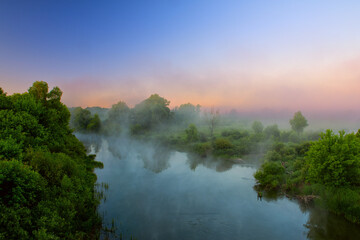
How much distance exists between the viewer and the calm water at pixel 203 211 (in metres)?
21.4

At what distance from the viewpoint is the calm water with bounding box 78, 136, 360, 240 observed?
2144cm

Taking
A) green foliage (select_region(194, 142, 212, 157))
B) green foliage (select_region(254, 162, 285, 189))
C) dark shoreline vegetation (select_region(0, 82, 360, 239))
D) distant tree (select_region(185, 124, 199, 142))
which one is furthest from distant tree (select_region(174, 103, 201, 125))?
green foliage (select_region(254, 162, 285, 189))

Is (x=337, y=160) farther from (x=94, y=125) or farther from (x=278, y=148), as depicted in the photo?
(x=94, y=125)

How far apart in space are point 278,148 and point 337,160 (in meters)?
26.9

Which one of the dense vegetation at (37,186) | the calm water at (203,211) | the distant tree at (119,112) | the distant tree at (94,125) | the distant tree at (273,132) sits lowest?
the calm water at (203,211)

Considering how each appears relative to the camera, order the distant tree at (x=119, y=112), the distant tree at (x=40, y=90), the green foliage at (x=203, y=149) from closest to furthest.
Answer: the distant tree at (x=40, y=90)
the green foliage at (x=203, y=149)
the distant tree at (x=119, y=112)

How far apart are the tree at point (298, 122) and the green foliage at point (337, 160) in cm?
5449

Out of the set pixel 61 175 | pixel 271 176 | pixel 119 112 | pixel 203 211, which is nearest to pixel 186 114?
pixel 119 112

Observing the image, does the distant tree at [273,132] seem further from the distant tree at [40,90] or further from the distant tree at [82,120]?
the distant tree at [82,120]

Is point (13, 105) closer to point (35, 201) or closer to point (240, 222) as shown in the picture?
point (35, 201)

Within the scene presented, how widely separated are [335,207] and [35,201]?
107ft

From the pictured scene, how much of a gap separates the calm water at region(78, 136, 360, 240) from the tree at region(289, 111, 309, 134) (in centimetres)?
4703

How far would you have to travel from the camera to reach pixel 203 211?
84.9 ft

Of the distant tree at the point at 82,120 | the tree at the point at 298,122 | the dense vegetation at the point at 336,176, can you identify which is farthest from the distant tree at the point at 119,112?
the dense vegetation at the point at 336,176
